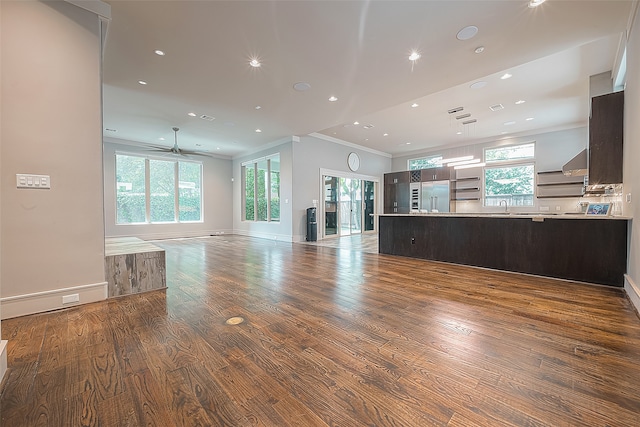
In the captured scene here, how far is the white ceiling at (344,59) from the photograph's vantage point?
274 centimetres

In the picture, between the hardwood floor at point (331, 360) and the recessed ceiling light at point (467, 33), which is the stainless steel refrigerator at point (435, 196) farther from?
the recessed ceiling light at point (467, 33)

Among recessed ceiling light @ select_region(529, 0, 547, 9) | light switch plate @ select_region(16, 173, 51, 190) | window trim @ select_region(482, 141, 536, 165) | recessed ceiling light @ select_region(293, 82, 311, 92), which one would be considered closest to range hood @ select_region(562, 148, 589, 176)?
recessed ceiling light @ select_region(529, 0, 547, 9)

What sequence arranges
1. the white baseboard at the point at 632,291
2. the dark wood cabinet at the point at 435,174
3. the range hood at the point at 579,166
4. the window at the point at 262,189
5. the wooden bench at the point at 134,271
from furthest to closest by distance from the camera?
the dark wood cabinet at the point at 435,174, the window at the point at 262,189, the range hood at the point at 579,166, the wooden bench at the point at 134,271, the white baseboard at the point at 632,291

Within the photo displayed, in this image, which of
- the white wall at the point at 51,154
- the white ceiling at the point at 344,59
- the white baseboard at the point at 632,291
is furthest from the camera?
the white ceiling at the point at 344,59

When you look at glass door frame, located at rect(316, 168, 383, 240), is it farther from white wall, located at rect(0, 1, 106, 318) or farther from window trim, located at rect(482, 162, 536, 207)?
white wall, located at rect(0, 1, 106, 318)

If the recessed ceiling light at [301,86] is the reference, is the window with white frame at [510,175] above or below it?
below

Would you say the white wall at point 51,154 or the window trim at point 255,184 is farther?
the window trim at point 255,184

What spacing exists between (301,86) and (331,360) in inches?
164

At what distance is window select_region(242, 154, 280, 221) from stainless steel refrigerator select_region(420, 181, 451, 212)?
5187 millimetres

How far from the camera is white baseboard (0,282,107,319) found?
2.28 m

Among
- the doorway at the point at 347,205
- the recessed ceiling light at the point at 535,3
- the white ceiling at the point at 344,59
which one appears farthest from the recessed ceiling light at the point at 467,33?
the doorway at the point at 347,205

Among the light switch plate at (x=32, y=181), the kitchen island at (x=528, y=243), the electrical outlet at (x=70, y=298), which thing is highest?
the light switch plate at (x=32, y=181)

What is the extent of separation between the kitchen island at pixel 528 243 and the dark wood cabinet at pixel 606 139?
605 millimetres

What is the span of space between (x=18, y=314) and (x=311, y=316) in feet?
8.56
